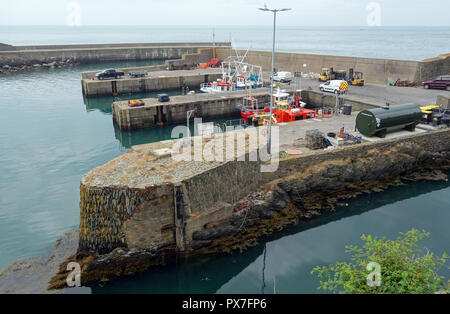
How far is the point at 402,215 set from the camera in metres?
24.5

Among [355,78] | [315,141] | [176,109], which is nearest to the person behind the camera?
[315,141]

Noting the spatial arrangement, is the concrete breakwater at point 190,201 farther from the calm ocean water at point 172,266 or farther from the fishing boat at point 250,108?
the fishing boat at point 250,108

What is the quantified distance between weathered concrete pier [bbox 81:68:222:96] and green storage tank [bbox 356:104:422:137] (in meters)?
43.3

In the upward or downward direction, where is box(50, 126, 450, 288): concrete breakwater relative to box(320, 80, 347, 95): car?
downward

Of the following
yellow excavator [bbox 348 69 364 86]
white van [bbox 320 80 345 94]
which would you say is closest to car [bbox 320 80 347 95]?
white van [bbox 320 80 345 94]

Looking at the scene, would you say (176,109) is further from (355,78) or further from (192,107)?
(355,78)

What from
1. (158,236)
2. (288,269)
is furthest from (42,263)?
(288,269)

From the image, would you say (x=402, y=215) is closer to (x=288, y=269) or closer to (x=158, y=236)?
(x=288, y=269)

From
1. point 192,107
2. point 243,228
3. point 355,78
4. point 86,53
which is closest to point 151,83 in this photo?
point 192,107

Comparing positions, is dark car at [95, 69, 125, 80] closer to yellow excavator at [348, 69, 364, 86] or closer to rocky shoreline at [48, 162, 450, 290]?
yellow excavator at [348, 69, 364, 86]

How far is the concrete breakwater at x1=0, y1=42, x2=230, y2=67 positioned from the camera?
87.2m

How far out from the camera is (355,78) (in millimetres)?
53094

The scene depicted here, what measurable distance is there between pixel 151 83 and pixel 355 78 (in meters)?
35.8

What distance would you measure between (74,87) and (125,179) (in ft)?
188
